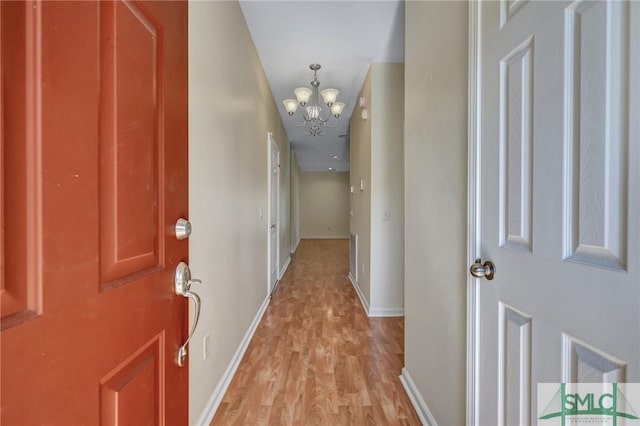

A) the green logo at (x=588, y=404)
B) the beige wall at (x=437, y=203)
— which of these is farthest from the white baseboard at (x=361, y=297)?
the green logo at (x=588, y=404)

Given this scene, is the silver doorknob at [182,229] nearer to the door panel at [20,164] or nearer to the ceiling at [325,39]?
the door panel at [20,164]

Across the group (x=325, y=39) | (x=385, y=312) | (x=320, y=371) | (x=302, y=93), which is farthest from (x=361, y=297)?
(x=325, y=39)

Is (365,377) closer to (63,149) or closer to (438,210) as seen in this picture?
(438,210)

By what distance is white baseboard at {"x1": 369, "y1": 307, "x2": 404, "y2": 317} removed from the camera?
2.96 meters

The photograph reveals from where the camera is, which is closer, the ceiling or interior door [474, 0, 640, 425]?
interior door [474, 0, 640, 425]

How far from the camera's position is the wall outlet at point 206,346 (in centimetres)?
146

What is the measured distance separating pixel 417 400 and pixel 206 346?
47.0 inches

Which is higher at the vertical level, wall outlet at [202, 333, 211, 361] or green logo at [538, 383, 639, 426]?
green logo at [538, 383, 639, 426]

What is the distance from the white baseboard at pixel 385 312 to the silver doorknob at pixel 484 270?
2154mm

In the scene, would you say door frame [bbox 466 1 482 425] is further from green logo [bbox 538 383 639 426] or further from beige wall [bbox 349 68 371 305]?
beige wall [bbox 349 68 371 305]

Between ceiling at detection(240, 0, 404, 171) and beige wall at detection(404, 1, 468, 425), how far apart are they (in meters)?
0.62

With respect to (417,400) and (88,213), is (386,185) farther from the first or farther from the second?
(88,213)

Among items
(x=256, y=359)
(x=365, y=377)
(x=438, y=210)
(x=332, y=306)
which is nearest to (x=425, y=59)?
(x=438, y=210)

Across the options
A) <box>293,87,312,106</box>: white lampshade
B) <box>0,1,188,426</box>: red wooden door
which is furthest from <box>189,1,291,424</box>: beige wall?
<box>0,1,188,426</box>: red wooden door
